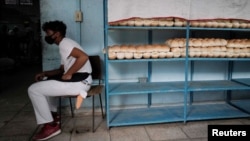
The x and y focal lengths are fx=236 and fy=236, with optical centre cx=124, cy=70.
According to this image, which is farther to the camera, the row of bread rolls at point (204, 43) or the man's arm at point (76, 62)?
the row of bread rolls at point (204, 43)

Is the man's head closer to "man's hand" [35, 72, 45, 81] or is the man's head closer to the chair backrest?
"man's hand" [35, 72, 45, 81]

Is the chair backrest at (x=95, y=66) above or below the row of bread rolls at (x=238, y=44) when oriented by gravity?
below

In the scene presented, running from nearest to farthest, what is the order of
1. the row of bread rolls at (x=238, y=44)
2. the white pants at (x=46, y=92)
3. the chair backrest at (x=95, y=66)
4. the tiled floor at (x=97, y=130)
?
the white pants at (x=46, y=92) < the tiled floor at (x=97, y=130) < the row of bread rolls at (x=238, y=44) < the chair backrest at (x=95, y=66)

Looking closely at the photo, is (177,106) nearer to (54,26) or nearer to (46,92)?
(46,92)

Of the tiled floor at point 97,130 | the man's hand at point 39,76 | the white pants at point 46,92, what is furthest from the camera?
the man's hand at point 39,76

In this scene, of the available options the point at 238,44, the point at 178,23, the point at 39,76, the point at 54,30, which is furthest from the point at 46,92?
the point at 238,44

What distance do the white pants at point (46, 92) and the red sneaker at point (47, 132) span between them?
0.15 metres

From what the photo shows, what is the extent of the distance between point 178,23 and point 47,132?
2.32 metres

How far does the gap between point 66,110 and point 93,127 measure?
0.80 m

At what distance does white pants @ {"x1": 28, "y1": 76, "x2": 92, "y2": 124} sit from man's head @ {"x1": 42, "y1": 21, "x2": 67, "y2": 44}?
0.56 meters

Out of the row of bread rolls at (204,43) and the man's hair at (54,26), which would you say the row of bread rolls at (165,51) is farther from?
the man's hair at (54,26)

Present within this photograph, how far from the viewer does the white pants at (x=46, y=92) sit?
9.77ft

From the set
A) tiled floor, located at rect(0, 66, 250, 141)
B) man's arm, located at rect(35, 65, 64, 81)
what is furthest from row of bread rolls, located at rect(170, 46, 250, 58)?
man's arm, located at rect(35, 65, 64, 81)

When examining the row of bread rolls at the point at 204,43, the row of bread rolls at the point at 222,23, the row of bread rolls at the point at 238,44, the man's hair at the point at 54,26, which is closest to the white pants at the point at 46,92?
the man's hair at the point at 54,26
